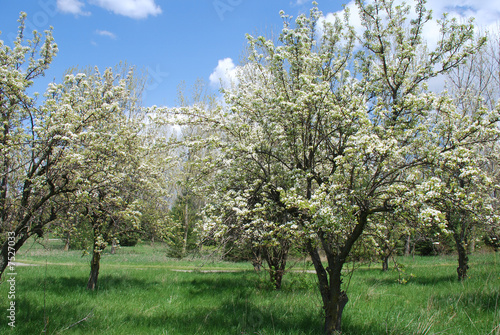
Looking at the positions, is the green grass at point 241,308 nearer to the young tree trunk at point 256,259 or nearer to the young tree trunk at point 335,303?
the young tree trunk at point 335,303

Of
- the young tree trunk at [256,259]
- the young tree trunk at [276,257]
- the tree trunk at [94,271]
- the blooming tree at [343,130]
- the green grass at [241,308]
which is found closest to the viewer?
the blooming tree at [343,130]

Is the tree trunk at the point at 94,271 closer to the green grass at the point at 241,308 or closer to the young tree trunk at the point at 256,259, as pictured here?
the green grass at the point at 241,308

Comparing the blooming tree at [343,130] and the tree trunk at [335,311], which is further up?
the blooming tree at [343,130]

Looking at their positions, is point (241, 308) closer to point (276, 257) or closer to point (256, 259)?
point (256, 259)

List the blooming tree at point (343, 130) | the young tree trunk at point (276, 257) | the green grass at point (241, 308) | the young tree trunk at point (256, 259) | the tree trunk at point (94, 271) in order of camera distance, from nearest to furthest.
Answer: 1. the blooming tree at point (343, 130)
2. the green grass at point (241, 308)
3. the young tree trunk at point (256, 259)
4. the young tree trunk at point (276, 257)
5. the tree trunk at point (94, 271)

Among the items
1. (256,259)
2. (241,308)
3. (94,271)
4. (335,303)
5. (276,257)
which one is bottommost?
(241,308)

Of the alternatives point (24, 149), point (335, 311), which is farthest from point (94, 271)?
point (335, 311)

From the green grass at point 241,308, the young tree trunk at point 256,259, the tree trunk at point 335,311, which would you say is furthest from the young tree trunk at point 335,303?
the young tree trunk at point 256,259

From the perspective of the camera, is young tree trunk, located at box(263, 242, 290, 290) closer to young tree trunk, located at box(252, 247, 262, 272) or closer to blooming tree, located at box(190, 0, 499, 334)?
young tree trunk, located at box(252, 247, 262, 272)

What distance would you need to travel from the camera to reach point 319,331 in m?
5.70

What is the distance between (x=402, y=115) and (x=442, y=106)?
1.80 ft

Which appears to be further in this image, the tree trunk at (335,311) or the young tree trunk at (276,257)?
the young tree trunk at (276,257)

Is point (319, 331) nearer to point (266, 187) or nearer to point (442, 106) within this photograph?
point (266, 187)

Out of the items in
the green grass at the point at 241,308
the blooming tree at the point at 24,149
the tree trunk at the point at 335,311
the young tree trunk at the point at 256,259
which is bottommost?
the green grass at the point at 241,308
